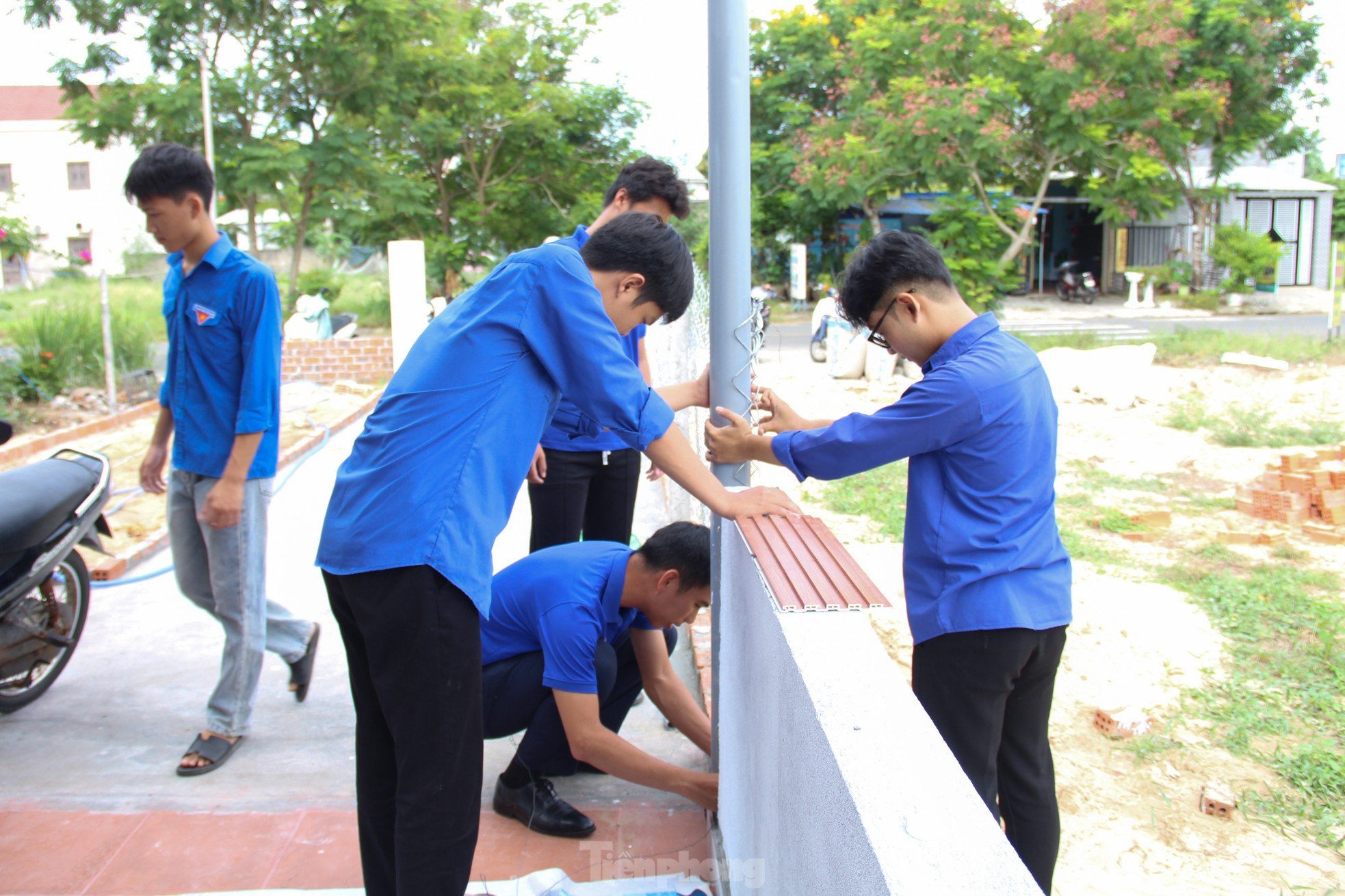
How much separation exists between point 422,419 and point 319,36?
14.3 metres

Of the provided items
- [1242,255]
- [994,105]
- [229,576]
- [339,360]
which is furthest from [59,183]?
[229,576]

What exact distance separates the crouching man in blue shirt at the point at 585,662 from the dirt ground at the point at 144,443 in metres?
2.97

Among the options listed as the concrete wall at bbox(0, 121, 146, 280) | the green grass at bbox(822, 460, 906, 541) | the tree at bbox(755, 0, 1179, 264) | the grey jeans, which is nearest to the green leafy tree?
the tree at bbox(755, 0, 1179, 264)

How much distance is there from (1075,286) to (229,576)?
85.8ft

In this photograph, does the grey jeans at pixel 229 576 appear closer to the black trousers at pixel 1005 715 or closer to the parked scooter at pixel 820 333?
the black trousers at pixel 1005 715

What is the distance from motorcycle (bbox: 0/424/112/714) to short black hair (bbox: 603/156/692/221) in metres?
2.12

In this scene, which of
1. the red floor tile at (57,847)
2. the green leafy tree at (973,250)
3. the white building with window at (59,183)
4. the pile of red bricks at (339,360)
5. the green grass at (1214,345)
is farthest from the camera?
the white building with window at (59,183)

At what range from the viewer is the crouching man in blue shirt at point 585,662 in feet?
8.60

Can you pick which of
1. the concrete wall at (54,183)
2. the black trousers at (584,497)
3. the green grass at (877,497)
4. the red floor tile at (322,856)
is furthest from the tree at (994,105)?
the concrete wall at (54,183)

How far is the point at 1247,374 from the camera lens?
1239 cm

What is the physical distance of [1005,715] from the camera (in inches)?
92.4

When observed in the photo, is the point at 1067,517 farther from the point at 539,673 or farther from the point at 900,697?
the point at 900,697

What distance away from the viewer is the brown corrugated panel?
176cm

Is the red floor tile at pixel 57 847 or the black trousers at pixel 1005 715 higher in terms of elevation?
the black trousers at pixel 1005 715
